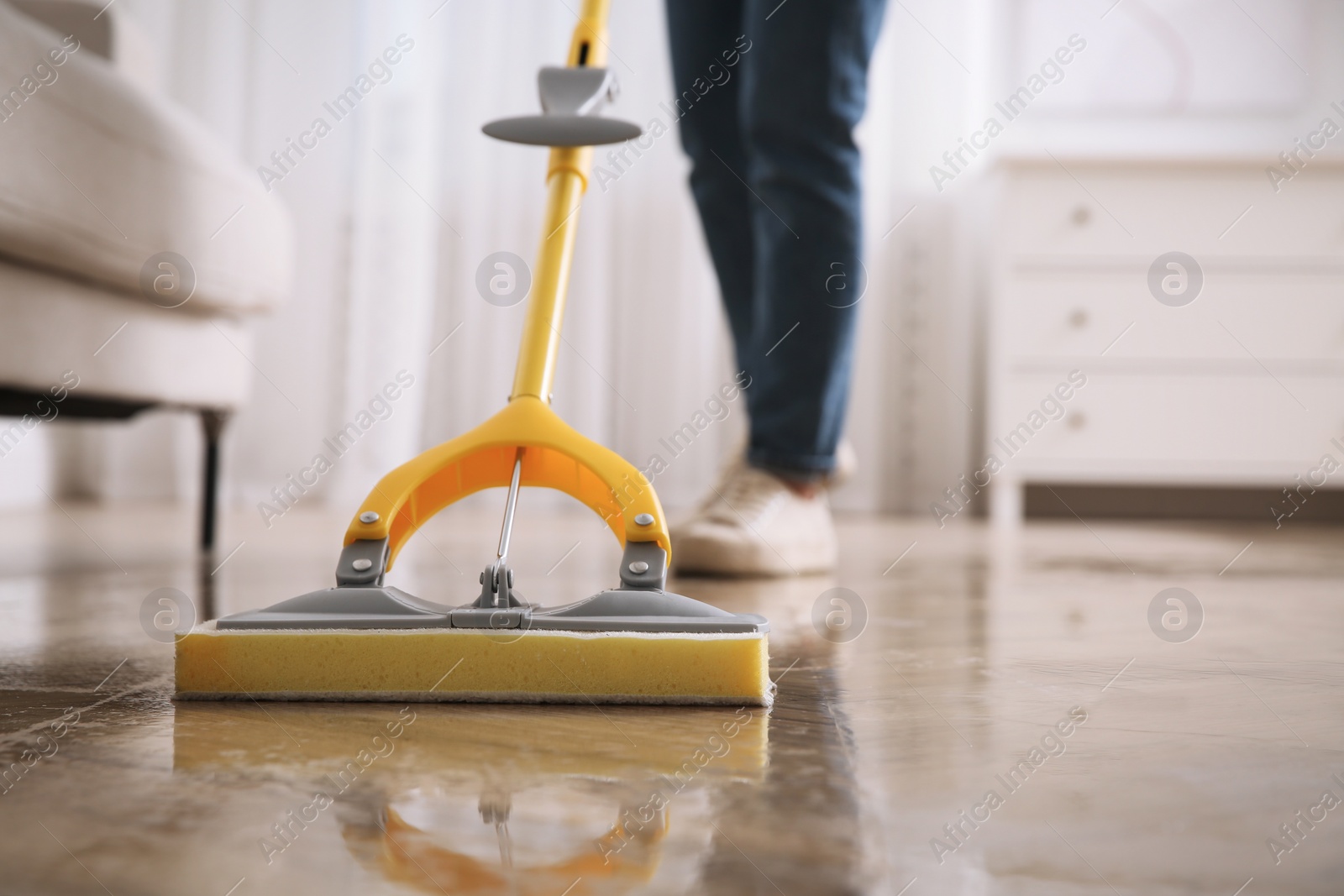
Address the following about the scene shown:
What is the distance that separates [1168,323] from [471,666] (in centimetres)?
205

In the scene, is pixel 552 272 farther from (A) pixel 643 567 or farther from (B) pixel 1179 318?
(B) pixel 1179 318

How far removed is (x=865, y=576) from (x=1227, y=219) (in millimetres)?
1504

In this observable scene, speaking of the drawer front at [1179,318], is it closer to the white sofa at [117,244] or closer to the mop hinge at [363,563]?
the white sofa at [117,244]

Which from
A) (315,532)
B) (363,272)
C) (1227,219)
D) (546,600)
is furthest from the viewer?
(363,272)

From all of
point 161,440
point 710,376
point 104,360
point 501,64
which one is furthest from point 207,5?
point 104,360

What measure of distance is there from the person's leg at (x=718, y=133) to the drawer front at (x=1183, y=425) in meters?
1.09

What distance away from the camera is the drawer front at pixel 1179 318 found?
2.17 m

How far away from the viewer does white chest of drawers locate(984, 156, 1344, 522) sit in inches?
85.6

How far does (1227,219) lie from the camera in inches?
85.9

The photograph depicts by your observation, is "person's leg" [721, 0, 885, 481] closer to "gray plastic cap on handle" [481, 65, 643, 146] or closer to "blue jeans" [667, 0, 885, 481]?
"blue jeans" [667, 0, 885, 481]

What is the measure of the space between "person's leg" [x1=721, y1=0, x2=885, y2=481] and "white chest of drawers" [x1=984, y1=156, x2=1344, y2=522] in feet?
3.98

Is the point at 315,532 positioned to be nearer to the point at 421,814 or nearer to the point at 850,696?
the point at 850,696

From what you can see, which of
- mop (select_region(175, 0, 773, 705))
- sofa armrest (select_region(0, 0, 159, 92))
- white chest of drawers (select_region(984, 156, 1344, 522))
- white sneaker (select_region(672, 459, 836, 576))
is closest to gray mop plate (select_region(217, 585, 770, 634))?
mop (select_region(175, 0, 773, 705))

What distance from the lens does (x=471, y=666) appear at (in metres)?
0.50
